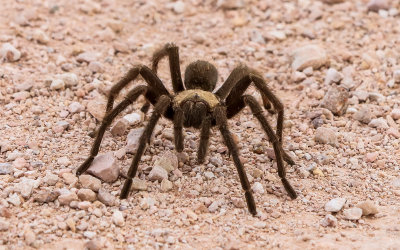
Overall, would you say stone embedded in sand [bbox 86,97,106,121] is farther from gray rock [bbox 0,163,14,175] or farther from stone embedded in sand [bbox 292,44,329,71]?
stone embedded in sand [bbox 292,44,329,71]

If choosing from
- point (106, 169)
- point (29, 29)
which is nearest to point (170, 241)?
point (106, 169)

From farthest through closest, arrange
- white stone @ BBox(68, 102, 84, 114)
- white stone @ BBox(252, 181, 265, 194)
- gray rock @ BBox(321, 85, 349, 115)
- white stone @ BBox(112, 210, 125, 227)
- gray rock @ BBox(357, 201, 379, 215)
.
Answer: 1. gray rock @ BBox(321, 85, 349, 115)
2. white stone @ BBox(68, 102, 84, 114)
3. white stone @ BBox(252, 181, 265, 194)
4. gray rock @ BBox(357, 201, 379, 215)
5. white stone @ BBox(112, 210, 125, 227)

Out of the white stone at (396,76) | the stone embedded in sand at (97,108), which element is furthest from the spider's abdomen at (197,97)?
the white stone at (396,76)

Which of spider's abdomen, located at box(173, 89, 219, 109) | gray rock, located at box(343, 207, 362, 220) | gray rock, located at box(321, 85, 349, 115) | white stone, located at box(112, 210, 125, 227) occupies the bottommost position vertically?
white stone, located at box(112, 210, 125, 227)

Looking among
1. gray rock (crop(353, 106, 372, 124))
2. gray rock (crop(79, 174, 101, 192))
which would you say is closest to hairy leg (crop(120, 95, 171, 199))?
gray rock (crop(79, 174, 101, 192))

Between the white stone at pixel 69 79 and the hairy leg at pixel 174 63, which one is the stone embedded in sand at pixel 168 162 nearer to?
the hairy leg at pixel 174 63

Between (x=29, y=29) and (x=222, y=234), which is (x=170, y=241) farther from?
(x=29, y=29)
